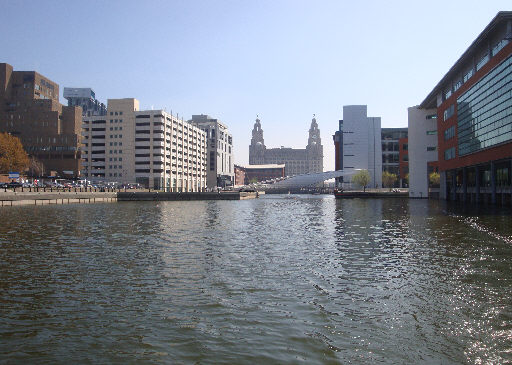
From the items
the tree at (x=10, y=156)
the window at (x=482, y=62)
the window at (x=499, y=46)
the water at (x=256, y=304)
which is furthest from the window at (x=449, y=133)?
the tree at (x=10, y=156)

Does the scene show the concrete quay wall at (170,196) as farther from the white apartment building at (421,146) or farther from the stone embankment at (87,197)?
the white apartment building at (421,146)

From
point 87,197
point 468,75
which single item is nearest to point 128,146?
point 87,197

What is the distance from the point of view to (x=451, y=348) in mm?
10031

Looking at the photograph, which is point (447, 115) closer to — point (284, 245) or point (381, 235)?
point (381, 235)

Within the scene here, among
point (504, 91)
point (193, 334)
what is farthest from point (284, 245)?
point (504, 91)

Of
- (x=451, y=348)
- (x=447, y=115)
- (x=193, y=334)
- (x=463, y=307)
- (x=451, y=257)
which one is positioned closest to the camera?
(x=451, y=348)

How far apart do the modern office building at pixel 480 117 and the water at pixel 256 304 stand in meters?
48.3

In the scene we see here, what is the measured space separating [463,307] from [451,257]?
390 inches

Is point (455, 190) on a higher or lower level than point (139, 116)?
lower

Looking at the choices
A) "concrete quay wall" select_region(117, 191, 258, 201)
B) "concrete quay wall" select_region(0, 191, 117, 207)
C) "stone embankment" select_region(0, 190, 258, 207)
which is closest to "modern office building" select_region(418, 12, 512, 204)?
"concrete quay wall" select_region(117, 191, 258, 201)

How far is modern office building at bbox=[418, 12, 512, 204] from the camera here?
6562 centimetres

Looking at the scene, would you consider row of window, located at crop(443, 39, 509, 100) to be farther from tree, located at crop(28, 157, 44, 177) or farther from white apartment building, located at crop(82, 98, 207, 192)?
tree, located at crop(28, 157, 44, 177)

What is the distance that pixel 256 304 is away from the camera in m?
13.7

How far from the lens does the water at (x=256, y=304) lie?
32.7 ft
